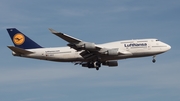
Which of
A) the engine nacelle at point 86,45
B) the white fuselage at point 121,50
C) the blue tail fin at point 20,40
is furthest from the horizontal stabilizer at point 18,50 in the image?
the engine nacelle at point 86,45

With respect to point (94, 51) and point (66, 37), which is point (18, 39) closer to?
point (66, 37)

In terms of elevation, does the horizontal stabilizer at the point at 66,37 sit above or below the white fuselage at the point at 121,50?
above

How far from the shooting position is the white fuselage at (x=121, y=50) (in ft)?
241

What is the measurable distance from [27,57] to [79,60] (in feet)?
29.1

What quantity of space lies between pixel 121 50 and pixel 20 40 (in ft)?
60.9

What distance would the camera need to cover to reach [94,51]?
73.2 m

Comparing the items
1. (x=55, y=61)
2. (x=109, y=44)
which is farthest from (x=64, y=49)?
(x=109, y=44)

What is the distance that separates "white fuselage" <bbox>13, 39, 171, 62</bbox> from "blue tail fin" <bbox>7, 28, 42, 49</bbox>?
1.86 meters

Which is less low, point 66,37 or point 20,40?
point 20,40

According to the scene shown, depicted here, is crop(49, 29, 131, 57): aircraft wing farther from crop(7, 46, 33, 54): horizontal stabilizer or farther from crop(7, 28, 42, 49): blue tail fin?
crop(7, 28, 42, 49): blue tail fin

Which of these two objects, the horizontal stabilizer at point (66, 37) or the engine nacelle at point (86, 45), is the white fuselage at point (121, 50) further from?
the horizontal stabilizer at point (66, 37)

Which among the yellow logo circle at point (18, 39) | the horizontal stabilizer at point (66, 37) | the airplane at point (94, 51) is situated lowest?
the airplane at point (94, 51)

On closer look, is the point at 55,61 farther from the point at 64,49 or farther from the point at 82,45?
the point at 82,45

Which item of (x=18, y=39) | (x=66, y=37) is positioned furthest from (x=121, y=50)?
(x=18, y=39)
